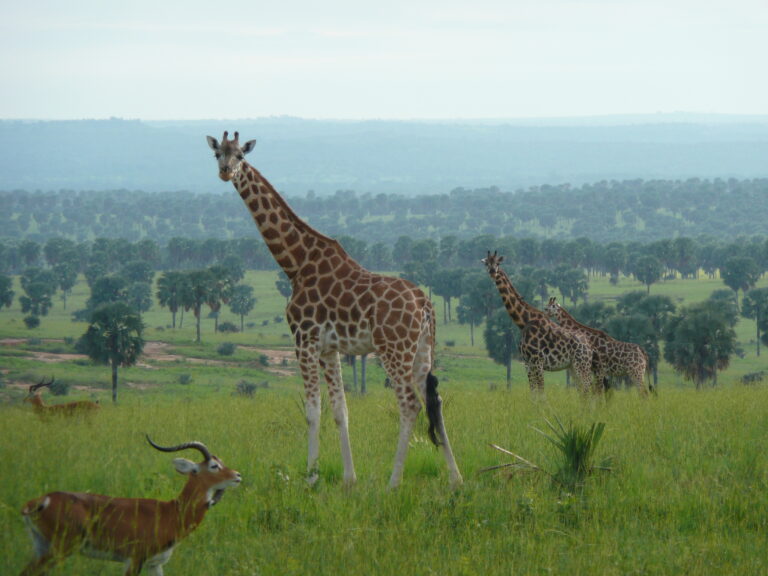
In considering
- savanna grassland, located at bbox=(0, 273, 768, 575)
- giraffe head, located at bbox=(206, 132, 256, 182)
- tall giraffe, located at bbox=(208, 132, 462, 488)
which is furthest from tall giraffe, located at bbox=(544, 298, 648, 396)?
giraffe head, located at bbox=(206, 132, 256, 182)

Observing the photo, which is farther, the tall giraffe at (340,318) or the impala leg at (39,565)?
the tall giraffe at (340,318)

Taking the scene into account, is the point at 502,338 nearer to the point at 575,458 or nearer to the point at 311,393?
the point at 311,393

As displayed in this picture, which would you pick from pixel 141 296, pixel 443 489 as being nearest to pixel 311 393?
pixel 443 489

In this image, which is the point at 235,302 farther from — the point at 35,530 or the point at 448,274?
the point at 35,530

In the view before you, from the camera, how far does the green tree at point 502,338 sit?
2793 inches

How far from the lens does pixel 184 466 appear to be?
7.88 m

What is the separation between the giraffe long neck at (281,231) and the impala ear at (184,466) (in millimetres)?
4499

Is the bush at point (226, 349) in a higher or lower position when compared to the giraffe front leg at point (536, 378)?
lower

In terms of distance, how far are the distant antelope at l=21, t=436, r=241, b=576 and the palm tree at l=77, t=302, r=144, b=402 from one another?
55.2 m

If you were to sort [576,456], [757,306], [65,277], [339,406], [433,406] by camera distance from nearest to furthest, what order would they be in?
[576,456], [433,406], [339,406], [757,306], [65,277]

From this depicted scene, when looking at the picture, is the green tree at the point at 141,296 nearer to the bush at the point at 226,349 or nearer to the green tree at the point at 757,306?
the bush at the point at 226,349

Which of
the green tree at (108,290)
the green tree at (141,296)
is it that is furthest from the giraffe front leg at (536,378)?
the green tree at (141,296)

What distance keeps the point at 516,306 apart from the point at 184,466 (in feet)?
38.7

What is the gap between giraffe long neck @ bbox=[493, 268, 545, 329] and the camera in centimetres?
1852
